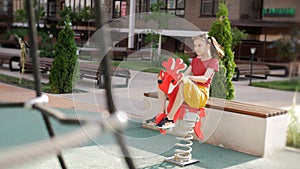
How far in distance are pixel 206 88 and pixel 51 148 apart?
1950mm

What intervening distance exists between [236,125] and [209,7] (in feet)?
2.69

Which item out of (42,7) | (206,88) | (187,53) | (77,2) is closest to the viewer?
(206,88)

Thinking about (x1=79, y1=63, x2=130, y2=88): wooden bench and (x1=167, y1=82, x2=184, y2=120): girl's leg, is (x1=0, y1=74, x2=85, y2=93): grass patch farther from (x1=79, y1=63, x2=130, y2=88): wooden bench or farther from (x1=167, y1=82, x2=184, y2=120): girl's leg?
(x1=167, y1=82, x2=184, y2=120): girl's leg

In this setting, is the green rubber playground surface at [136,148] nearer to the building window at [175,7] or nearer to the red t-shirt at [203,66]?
the red t-shirt at [203,66]

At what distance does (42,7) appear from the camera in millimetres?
5777

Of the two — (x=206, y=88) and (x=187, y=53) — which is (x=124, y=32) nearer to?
(x=187, y=53)

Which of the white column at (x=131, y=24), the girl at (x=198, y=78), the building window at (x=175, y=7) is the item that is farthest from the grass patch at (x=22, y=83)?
the girl at (x=198, y=78)

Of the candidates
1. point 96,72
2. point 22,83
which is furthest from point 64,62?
point 96,72

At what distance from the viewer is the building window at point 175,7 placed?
107 inches

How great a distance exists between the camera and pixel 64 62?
17.0 ft

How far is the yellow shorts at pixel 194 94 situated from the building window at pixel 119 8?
869 millimetres

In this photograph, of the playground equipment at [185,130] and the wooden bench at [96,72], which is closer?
the playground equipment at [185,130]

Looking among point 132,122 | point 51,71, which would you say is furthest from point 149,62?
point 51,71

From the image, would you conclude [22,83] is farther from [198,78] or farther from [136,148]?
[198,78]
